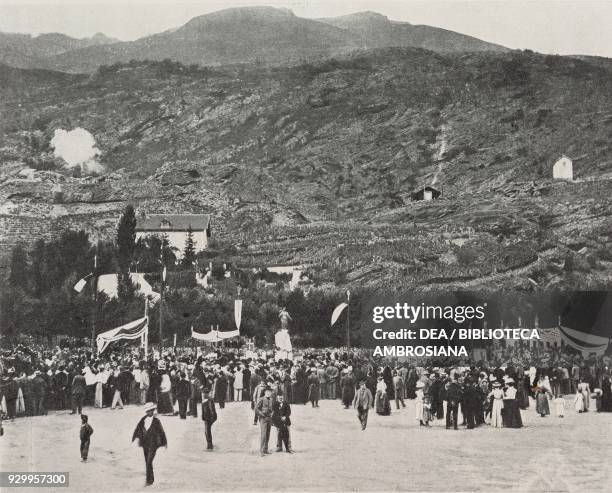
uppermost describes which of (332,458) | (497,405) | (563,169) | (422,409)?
(563,169)

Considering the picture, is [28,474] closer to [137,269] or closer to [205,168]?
[137,269]

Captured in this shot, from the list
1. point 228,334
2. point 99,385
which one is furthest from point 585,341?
point 99,385

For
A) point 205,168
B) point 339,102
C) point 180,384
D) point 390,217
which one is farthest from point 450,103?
point 180,384

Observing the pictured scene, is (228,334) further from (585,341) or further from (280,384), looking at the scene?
(585,341)

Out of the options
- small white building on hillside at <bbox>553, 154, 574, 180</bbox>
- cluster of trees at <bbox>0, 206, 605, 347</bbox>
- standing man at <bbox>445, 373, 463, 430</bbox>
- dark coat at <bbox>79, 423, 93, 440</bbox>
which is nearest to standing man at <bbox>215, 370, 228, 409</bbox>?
cluster of trees at <bbox>0, 206, 605, 347</bbox>

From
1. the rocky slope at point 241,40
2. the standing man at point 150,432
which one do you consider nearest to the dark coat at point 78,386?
the standing man at point 150,432
